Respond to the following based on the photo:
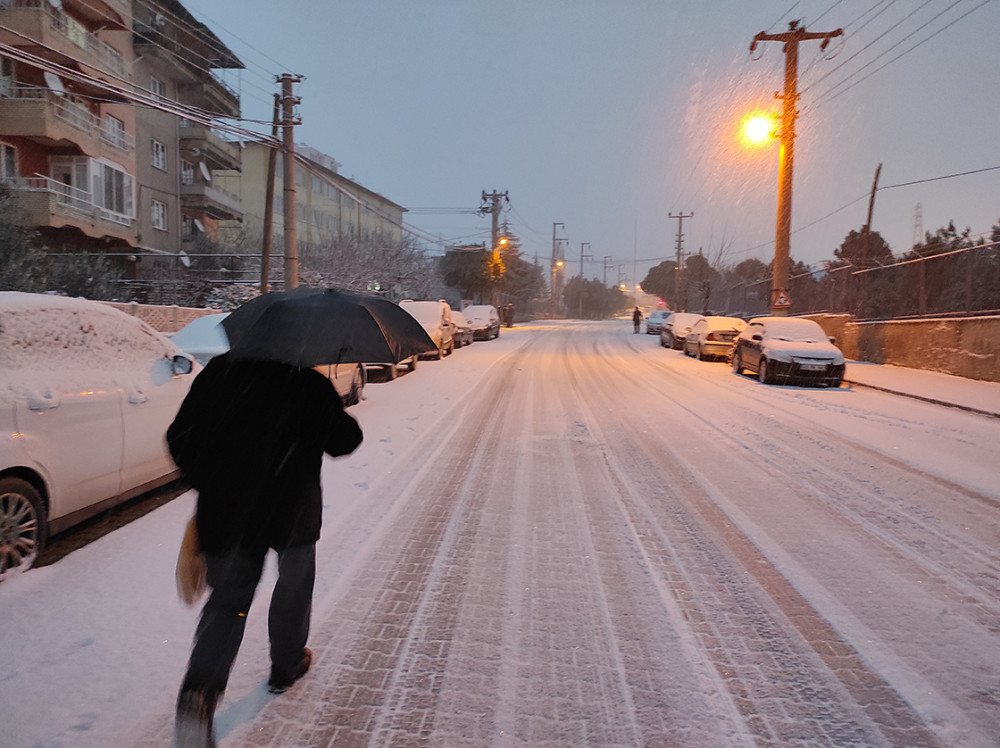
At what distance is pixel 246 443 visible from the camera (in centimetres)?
250

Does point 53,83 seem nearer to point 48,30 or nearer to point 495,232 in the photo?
point 48,30

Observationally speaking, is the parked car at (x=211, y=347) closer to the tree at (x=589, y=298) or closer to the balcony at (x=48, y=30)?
the balcony at (x=48, y=30)

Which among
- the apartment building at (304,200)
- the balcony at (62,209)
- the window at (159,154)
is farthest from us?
the apartment building at (304,200)

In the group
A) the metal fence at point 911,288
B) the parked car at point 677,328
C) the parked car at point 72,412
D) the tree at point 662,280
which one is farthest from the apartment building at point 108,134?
the tree at point 662,280

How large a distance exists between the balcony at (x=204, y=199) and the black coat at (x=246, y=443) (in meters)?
33.7

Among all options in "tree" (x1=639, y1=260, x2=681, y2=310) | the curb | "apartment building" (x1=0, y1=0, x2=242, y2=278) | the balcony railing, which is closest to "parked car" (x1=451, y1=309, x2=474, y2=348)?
"apartment building" (x1=0, y1=0, x2=242, y2=278)

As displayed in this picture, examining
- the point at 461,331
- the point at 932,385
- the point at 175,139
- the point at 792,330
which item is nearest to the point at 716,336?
the point at 792,330

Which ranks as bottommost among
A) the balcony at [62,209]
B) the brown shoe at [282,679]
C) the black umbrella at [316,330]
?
the brown shoe at [282,679]

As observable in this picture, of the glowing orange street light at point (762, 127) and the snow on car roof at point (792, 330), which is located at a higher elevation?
the glowing orange street light at point (762, 127)

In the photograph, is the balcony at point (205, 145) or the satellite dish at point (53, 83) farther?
the balcony at point (205, 145)

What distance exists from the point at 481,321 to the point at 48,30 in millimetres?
20455

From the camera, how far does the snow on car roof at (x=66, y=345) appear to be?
420 cm

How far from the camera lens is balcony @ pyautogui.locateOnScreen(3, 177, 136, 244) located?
69.7ft

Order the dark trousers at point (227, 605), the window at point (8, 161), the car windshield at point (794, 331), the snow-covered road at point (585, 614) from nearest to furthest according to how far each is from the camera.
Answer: the dark trousers at point (227, 605) < the snow-covered road at point (585, 614) < the car windshield at point (794, 331) < the window at point (8, 161)
